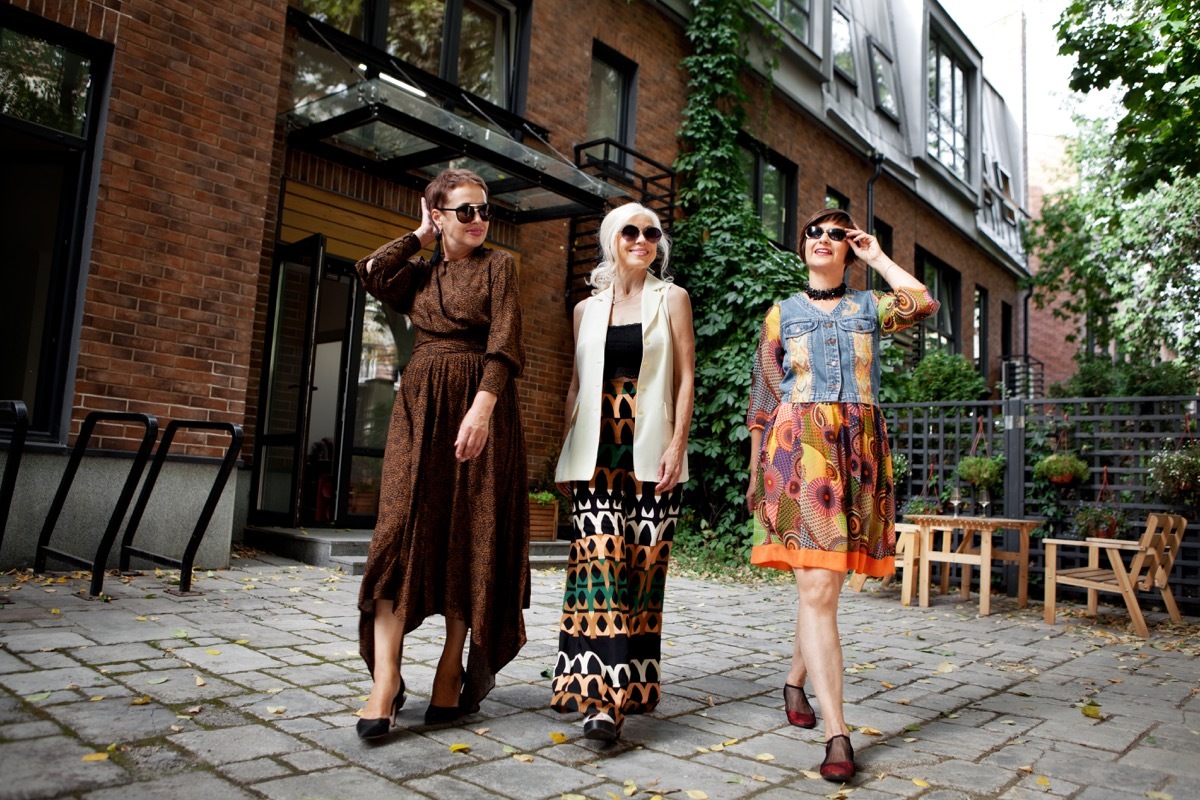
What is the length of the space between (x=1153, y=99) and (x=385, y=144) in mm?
6586

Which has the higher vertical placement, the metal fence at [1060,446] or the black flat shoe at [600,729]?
the metal fence at [1060,446]

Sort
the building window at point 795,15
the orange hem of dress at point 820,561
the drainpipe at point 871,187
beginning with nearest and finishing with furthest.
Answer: the orange hem of dress at point 820,561 → the building window at point 795,15 → the drainpipe at point 871,187

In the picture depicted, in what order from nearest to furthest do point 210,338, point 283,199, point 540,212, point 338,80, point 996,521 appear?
point 210,338 < point 996,521 < point 283,199 < point 338,80 < point 540,212

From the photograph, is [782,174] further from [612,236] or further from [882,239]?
[612,236]

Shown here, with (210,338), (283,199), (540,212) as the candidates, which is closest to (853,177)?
(540,212)

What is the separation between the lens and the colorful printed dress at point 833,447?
2.92 m

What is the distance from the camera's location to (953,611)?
7.13m

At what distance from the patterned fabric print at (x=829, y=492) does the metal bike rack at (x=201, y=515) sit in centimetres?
349

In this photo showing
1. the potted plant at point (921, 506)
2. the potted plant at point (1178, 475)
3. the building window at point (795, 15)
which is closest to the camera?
the potted plant at point (1178, 475)

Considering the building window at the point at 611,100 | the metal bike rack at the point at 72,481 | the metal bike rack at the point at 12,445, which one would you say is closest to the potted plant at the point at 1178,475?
the building window at the point at 611,100

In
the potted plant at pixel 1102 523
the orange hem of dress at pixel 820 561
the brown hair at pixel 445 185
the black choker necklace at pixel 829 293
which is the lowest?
the orange hem of dress at pixel 820 561

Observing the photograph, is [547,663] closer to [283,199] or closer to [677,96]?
[283,199]

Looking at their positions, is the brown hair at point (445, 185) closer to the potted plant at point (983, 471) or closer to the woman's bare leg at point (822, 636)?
the woman's bare leg at point (822, 636)

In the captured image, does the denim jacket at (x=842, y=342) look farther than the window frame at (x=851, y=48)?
No
